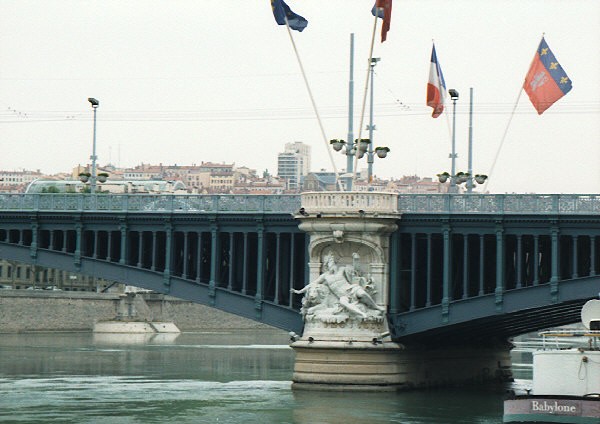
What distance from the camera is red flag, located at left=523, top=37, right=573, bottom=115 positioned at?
74.4 metres

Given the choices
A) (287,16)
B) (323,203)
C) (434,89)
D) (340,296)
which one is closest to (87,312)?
(434,89)

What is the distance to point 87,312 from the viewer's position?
168625 millimetres

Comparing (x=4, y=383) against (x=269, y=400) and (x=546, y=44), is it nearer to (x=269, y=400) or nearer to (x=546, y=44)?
(x=269, y=400)

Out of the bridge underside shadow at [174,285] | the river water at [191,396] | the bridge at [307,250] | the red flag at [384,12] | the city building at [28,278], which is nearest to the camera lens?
the river water at [191,396]

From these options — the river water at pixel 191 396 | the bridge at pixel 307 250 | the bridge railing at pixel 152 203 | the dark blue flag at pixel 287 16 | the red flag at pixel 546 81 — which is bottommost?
the river water at pixel 191 396

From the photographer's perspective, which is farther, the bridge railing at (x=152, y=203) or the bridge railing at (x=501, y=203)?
the bridge railing at (x=152, y=203)

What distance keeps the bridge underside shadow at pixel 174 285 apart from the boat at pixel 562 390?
24.5m

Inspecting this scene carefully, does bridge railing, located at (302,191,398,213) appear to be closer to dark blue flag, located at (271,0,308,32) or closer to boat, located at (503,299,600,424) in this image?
dark blue flag, located at (271,0,308,32)

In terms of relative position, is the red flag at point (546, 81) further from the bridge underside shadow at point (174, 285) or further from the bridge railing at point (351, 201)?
the bridge underside shadow at point (174, 285)

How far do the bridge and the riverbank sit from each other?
72.1 meters

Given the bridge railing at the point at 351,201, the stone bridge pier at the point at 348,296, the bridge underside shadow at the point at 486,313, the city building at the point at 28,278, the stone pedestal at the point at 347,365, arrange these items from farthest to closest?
the city building at the point at 28,278 < the bridge railing at the point at 351,201 < the stone bridge pier at the point at 348,296 < the stone pedestal at the point at 347,365 < the bridge underside shadow at the point at 486,313

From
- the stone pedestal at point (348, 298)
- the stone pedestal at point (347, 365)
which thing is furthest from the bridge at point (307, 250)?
the stone pedestal at point (347, 365)

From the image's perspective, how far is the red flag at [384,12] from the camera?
75875 mm

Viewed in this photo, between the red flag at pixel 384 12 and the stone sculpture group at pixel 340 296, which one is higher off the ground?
the red flag at pixel 384 12
